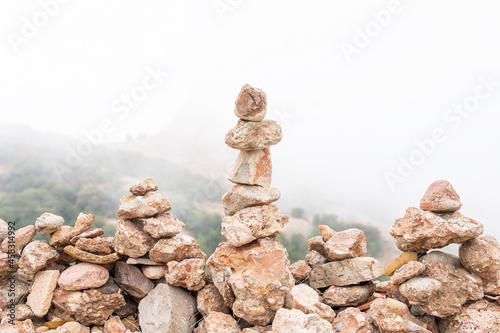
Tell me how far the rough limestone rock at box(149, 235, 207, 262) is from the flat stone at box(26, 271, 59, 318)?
144cm

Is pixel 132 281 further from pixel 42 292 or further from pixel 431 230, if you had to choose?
pixel 431 230

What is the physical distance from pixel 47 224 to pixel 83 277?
0.98 meters

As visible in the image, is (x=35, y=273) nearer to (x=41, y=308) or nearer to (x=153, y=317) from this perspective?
(x=41, y=308)

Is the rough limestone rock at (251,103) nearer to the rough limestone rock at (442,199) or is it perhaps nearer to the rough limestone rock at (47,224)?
the rough limestone rock at (442,199)

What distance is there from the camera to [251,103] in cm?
489

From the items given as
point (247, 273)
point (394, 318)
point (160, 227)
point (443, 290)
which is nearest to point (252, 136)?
point (247, 273)

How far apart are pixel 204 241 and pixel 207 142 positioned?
4301 cm

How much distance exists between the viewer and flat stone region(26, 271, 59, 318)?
506cm

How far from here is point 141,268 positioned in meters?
5.76

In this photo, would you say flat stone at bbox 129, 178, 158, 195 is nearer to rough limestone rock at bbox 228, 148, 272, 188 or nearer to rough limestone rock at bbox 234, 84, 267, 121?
rough limestone rock at bbox 228, 148, 272, 188

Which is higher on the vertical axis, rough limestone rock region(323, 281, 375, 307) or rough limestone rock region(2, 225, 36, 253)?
rough limestone rock region(2, 225, 36, 253)

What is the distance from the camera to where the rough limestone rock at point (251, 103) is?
488 cm

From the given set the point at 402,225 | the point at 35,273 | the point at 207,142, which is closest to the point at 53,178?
the point at 207,142

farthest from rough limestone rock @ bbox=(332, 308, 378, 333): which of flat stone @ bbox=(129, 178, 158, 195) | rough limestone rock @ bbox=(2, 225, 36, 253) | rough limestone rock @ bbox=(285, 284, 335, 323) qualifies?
rough limestone rock @ bbox=(2, 225, 36, 253)
